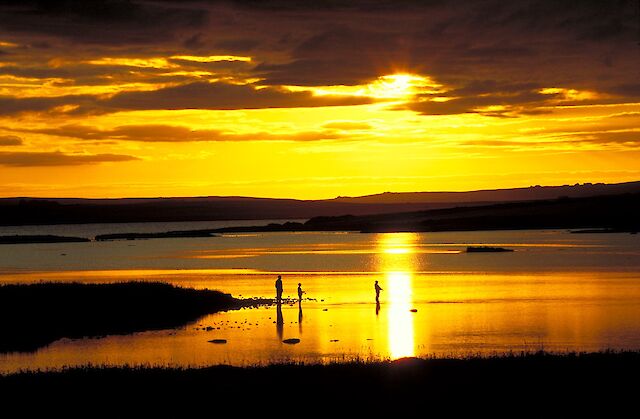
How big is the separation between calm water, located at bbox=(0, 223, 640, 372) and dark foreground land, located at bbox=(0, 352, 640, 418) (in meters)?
8.43

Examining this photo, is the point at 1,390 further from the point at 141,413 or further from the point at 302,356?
the point at 302,356

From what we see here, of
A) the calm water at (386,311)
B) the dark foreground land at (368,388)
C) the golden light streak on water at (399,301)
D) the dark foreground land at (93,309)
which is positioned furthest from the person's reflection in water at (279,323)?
the dark foreground land at (368,388)

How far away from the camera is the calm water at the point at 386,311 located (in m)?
38.6

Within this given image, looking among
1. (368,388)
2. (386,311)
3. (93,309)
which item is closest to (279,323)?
(386,311)

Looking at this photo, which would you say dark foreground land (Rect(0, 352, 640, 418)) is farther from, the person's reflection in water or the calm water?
the person's reflection in water

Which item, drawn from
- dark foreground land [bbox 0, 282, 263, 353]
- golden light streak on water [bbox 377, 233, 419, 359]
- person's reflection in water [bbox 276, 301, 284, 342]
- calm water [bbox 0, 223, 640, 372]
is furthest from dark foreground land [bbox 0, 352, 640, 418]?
person's reflection in water [bbox 276, 301, 284, 342]

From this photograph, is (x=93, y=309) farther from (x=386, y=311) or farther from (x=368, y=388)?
(x=368, y=388)

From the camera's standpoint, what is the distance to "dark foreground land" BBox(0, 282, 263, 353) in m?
45.0

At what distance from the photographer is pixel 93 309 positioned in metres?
51.3

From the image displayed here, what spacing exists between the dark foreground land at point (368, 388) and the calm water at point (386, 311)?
843 centimetres

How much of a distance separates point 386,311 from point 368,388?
106ft

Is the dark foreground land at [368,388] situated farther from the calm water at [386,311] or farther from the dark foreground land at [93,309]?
the dark foreground land at [93,309]

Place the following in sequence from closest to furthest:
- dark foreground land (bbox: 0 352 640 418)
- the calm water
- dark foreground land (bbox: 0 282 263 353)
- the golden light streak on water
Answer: dark foreground land (bbox: 0 352 640 418) < the calm water < the golden light streak on water < dark foreground land (bbox: 0 282 263 353)

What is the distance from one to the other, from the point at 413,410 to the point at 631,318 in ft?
106
